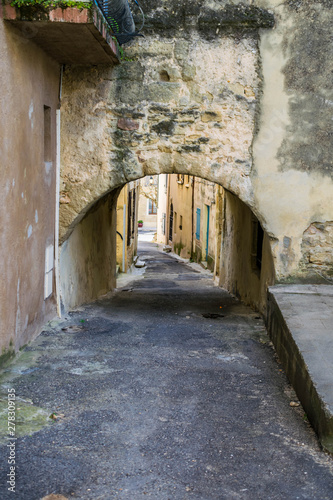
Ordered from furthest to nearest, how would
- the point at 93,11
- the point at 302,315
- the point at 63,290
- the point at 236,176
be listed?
the point at 63,290 < the point at 236,176 < the point at 302,315 < the point at 93,11

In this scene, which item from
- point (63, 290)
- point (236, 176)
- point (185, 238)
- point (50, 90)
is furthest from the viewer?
point (185, 238)

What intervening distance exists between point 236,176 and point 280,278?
1.33 meters

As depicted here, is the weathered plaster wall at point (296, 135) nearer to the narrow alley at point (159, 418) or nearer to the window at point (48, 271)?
the narrow alley at point (159, 418)

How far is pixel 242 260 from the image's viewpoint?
32.1 ft

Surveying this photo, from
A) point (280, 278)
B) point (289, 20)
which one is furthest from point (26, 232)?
point (289, 20)

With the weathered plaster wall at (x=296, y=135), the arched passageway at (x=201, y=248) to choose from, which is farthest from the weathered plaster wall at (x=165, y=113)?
the arched passageway at (x=201, y=248)

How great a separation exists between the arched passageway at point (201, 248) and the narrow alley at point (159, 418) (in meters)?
1.09

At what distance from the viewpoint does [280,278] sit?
6.55 metres

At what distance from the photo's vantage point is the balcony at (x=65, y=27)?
4.60 m

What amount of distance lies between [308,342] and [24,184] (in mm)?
2976

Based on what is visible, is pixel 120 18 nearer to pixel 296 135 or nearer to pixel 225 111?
pixel 225 111

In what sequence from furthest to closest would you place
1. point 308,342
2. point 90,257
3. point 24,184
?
1. point 90,257
2. point 24,184
3. point 308,342

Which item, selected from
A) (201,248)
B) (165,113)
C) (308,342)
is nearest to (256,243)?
(165,113)

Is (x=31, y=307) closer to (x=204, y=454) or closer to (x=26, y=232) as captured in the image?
(x=26, y=232)
